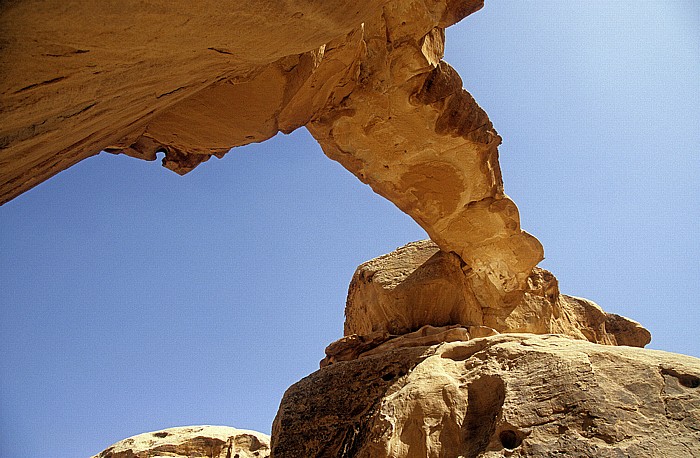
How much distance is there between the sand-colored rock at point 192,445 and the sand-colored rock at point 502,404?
16.4ft

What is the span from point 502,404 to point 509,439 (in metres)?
0.26

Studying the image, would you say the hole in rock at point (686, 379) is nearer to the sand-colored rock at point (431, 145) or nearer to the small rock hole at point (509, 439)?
the small rock hole at point (509, 439)

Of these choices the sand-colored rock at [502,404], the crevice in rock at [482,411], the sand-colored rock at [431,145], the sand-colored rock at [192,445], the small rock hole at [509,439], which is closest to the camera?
the sand-colored rock at [502,404]

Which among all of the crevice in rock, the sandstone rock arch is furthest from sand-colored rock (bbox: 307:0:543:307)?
the crevice in rock

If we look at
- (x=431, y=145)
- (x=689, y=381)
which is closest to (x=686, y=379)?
(x=689, y=381)

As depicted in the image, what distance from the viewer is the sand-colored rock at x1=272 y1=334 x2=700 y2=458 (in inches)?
122

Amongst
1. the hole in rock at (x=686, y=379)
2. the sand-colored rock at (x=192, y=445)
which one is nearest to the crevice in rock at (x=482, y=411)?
the hole in rock at (x=686, y=379)

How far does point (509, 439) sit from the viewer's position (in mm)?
3332

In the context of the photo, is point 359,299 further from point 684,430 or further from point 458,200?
point 684,430

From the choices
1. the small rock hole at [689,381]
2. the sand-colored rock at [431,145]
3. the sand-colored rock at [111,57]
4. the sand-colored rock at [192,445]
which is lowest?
the sand-colored rock at [192,445]

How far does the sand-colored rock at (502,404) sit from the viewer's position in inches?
122

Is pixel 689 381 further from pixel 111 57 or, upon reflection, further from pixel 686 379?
pixel 111 57

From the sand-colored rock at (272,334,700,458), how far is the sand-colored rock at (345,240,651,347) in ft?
6.62

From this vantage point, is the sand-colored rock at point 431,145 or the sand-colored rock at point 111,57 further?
the sand-colored rock at point 431,145
